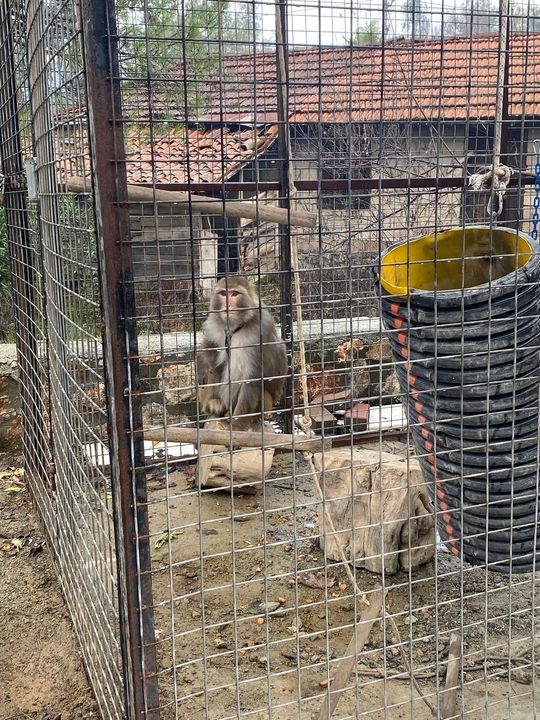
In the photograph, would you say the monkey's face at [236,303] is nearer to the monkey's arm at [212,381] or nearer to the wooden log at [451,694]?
the monkey's arm at [212,381]

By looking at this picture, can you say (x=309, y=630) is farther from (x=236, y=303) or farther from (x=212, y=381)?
(x=212, y=381)

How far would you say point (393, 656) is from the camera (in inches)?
140

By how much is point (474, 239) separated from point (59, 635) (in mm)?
2669

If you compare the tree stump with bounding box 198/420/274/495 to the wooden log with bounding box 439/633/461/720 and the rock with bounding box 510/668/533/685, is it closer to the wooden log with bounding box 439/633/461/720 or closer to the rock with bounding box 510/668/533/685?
the rock with bounding box 510/668/533/685

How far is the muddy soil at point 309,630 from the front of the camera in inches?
112

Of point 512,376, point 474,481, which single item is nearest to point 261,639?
point 474,481

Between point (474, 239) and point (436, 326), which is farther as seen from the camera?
point (474, 239)

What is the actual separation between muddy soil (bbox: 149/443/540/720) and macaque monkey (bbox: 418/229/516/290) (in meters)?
1.02

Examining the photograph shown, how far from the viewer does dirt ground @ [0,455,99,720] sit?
3.14m

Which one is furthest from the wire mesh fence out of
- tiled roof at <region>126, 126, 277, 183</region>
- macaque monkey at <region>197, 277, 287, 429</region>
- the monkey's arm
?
the monkey's arm

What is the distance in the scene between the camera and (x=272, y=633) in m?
3.81

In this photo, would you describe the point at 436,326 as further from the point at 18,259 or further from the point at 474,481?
the point at 18,259

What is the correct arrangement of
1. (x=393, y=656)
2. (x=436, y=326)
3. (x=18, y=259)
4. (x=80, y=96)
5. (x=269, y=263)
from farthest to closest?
(x=269, y=263) → (x=18, y=259) → (x=393, y=656) → (x=436, y=326) → (x=80, y=96)

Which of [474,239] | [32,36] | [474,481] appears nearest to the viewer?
[474,481]
